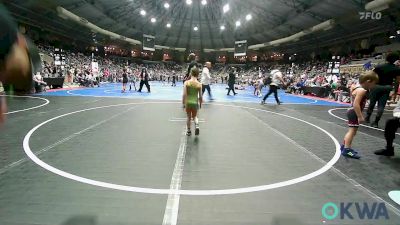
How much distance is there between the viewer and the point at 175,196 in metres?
3.77

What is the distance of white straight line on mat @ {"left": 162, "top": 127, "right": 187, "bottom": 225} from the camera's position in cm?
317

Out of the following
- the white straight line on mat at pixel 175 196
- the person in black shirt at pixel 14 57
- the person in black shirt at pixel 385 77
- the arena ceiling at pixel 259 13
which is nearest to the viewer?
the person in black shirt at pixel 14 57

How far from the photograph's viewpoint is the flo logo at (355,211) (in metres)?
3.37

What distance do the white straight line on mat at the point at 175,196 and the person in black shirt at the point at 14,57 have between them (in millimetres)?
1952

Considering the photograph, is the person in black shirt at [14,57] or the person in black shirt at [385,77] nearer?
the person in black shirt at [14,57]

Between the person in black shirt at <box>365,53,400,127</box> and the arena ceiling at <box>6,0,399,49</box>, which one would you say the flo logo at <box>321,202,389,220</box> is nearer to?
the person in black shirt at <box>365,53,400,127</box>

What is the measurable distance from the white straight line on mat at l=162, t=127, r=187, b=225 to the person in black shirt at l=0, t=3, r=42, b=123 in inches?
76.8

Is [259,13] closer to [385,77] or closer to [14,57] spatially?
[385,77]

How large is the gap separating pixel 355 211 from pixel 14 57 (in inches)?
152

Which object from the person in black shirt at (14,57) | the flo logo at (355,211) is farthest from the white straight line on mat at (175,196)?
the person in black shirt at (14,57)

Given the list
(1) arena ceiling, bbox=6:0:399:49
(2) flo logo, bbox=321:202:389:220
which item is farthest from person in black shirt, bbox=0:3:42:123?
(1) arena ceiling, bbox=6:0:399:49

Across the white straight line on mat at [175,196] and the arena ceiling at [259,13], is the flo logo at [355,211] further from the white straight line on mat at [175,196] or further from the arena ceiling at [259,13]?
the arena ceiling at [259,13]

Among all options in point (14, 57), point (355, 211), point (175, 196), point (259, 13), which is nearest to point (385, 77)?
point (355, 211)

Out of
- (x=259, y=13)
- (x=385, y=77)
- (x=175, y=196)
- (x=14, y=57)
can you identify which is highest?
(x=259, y=13)
